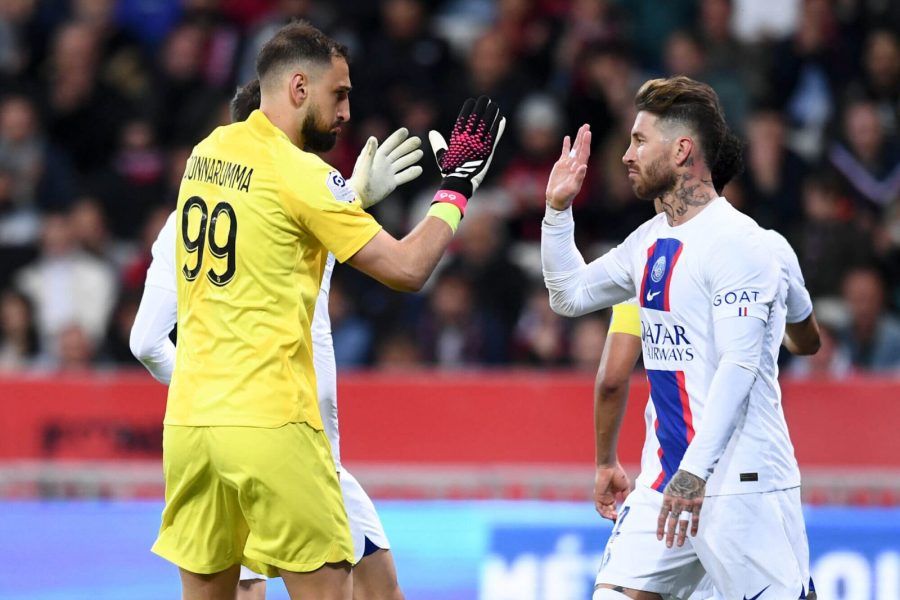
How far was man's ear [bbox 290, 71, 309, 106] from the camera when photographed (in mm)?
4750

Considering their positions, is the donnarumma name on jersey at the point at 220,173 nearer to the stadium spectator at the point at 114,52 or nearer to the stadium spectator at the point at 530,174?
the stadium spectator at the point at 530,174

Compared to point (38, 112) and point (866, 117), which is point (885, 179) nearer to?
point (866, 117)

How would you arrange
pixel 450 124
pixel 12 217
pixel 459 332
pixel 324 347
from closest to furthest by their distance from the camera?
pixel 324 347 → pixel 459 332 → pixel 450 124 → pixel 12 217

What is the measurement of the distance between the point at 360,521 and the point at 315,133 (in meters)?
1.69

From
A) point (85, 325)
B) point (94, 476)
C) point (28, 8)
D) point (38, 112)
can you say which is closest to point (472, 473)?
point (94, 476)

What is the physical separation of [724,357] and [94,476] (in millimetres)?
4914

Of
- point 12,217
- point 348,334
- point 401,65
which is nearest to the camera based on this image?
point 348,334

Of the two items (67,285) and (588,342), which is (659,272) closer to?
(588,342)

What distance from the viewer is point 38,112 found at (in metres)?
12.2

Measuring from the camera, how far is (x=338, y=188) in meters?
4.57

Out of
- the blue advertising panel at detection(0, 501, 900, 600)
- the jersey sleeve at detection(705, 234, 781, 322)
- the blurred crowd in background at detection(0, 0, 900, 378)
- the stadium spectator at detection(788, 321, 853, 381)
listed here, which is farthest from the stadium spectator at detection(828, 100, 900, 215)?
the jersey sleeve at detection(705, 234, 781, 322)

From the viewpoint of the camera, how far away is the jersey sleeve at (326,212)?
4.53 m

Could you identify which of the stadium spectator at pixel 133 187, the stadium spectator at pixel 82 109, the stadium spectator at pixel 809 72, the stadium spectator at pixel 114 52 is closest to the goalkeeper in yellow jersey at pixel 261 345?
the stadium spectator at pixel 133 187

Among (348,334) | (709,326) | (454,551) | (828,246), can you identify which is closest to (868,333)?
(828,246)
